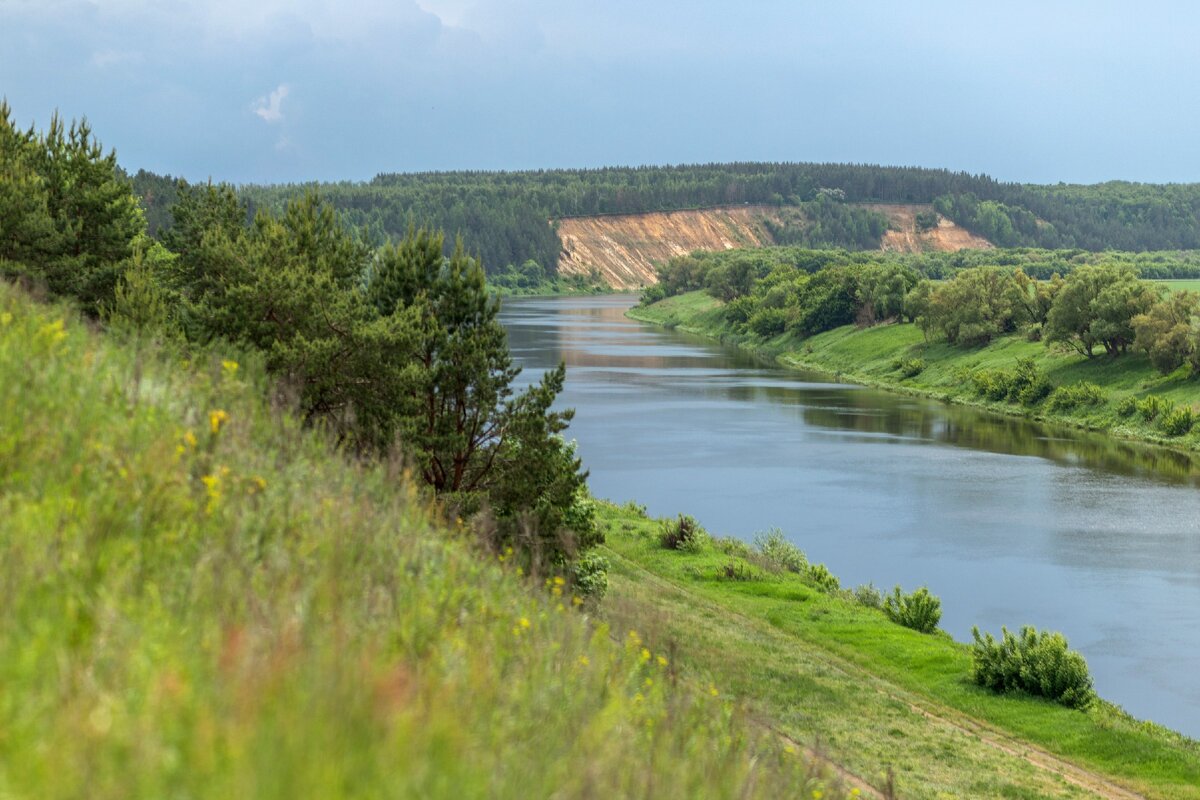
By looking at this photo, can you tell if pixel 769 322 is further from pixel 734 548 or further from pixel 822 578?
pixel 822 578

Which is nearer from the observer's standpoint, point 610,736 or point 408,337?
point 610,736

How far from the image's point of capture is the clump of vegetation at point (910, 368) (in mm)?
94875

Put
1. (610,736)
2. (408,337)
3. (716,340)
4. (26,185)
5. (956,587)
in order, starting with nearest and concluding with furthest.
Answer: (610,736) < (408,337) < (26,185) < (956,587) < (716,340)

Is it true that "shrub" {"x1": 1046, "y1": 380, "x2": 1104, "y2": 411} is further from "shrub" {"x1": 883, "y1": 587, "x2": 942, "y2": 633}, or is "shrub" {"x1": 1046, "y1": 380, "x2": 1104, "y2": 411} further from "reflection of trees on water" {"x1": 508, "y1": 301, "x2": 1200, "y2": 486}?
"shrub" {"x1": 883, "y1": 587, "x2": 942, "y2": 633}

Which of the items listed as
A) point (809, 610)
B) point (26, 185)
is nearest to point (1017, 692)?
point (809, 610)

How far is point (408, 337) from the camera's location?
25.2m

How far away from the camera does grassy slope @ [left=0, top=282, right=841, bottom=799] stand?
476 cm

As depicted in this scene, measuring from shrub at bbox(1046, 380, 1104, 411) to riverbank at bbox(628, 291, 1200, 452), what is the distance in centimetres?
14

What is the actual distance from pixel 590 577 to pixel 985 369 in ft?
216

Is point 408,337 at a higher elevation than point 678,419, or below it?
higher

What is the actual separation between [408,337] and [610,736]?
1862cm

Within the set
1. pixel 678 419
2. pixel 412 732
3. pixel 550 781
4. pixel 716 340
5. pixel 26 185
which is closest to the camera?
pixel 412 732

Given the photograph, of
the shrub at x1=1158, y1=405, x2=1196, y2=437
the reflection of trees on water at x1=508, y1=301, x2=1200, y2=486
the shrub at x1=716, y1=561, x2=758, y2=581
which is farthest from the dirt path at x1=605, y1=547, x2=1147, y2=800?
the shrub at x1=1158, y1=405, x2=1196, y2=437

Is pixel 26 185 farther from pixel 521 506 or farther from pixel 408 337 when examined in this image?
pixel 521 506
